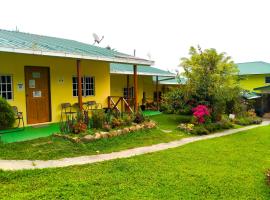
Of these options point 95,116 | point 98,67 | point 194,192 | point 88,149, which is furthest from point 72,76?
point 194,192

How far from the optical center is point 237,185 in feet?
17.5

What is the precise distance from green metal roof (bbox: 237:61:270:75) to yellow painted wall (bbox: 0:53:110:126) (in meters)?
22.3

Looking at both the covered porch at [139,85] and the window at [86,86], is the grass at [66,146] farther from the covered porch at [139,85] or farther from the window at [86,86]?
the covered porch at [139,85]

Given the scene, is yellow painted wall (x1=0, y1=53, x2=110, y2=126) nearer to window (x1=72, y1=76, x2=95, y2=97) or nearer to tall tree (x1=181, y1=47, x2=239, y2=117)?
window (x1=72, y1=76, x2=95, y2=97)

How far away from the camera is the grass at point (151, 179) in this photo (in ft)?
15.6

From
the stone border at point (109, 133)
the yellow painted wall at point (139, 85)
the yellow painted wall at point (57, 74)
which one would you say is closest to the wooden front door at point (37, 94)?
the yellow painted wall at point (57, 74)

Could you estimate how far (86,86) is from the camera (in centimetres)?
1275

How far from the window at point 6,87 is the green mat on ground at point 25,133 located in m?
1.31

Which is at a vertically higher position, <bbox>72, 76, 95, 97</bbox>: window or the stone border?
<bbox>72, 76, 95, 97</bbox>: window

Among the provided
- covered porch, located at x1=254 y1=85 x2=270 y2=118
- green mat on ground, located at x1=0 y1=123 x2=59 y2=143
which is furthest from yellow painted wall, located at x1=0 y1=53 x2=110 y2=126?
covered porch, located at x1=254 y1=85 x2=270 y2=118

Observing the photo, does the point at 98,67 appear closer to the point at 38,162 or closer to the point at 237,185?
the point at 38,162

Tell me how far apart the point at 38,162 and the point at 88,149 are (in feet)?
5.34

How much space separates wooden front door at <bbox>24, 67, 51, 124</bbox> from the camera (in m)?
10.3

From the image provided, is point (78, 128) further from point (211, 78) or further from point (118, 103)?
point (211, 78)
